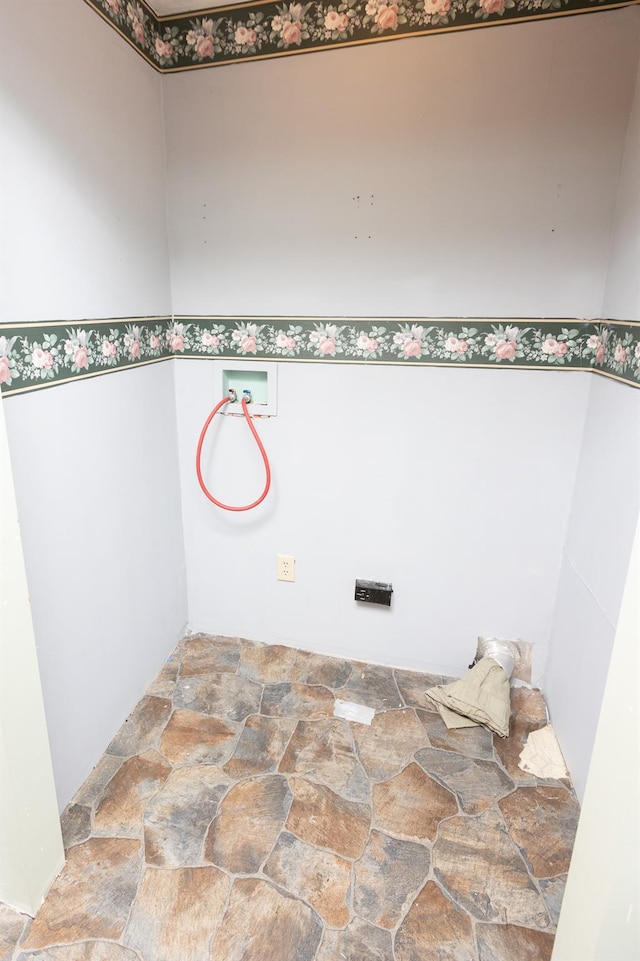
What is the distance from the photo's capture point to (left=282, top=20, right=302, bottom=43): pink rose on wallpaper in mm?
1557

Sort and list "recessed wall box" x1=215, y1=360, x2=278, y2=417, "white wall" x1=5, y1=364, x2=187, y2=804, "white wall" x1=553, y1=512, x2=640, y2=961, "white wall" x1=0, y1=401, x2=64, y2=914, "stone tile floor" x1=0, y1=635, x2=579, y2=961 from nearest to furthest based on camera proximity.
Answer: "white wall" x1=553, y1=512, x2=640, y2=961 → "white wall" x1=0, y1=401, x2=64, y2=914 → "stone tile floor" x1=0, y1=635, x2=579, y2=961 → "white wall" x1=5, y1=364, x2=187, y2=804 → "recessed wall box" x1=215, y1=360, x2=278, y2=417

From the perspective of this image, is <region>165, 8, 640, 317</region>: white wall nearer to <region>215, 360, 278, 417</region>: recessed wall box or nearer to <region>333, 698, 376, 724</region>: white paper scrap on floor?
<region>215, 360, 278, 417</region>: recessed wall box

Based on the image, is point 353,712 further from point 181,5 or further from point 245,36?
point 181,5

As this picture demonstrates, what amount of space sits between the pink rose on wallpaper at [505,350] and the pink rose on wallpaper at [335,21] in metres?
1.09

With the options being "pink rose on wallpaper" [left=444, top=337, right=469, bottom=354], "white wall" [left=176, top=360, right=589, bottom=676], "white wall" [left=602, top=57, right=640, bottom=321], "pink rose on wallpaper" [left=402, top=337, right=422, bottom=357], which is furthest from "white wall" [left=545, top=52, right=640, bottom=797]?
"pink rose on wallpaper" [left=402, top=337, right=422, bottom=357]

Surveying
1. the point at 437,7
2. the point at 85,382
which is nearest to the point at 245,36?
the point at 437,7

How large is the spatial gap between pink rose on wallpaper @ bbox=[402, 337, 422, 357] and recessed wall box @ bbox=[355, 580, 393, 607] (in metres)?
0.89

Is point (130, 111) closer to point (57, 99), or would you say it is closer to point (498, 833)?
point (57, 99)

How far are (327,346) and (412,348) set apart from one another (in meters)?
0.30

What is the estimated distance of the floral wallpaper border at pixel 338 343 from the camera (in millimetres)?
1339

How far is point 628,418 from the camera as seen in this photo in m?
1.35

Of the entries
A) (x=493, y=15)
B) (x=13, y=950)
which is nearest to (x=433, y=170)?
(x=493, y=15)

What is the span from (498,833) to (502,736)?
14.2 inches

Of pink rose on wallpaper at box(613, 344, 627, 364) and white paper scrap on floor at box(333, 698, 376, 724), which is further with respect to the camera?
white paper scrap on floor at box(333, 698, 376, 724)
